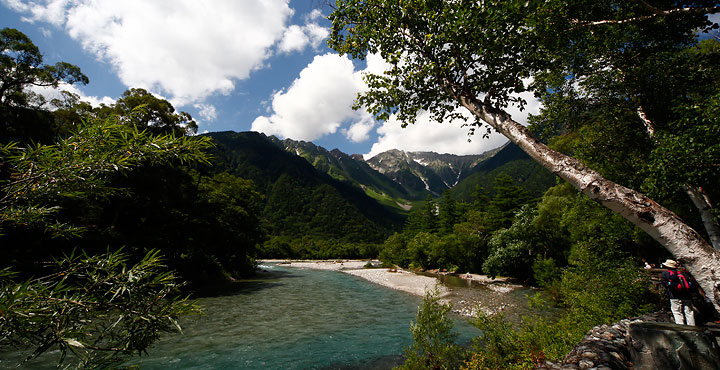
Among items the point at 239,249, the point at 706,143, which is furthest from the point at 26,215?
the point at 239,249

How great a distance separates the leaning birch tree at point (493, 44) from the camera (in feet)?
15.2

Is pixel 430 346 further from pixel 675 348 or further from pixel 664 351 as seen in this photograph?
pixel 675 348

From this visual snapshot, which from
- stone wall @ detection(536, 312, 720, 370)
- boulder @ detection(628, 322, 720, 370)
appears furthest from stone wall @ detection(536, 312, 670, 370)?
boulder @ detection(628, 322, 720, 370)

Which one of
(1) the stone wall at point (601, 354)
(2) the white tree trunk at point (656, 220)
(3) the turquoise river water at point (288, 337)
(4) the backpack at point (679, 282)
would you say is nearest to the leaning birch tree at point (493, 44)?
(2) the white tree trunk at point (656, 220)

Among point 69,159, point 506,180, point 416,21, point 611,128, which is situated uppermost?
point 506,180

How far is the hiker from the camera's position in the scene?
634 cm

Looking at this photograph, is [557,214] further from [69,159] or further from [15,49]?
[15,49]

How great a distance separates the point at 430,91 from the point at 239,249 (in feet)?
108

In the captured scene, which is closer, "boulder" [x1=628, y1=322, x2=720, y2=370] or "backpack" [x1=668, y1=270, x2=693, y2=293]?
"boulder" [x1=628, y1=322, x2=720, y2=370]

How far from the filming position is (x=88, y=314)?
1775mm

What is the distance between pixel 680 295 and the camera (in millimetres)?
6453

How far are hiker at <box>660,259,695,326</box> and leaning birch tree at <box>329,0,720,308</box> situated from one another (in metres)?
4.12

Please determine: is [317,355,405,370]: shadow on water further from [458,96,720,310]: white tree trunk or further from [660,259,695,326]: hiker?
[458,96,720,310]: white tree trunk

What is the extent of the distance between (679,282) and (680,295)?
0.38 meters
